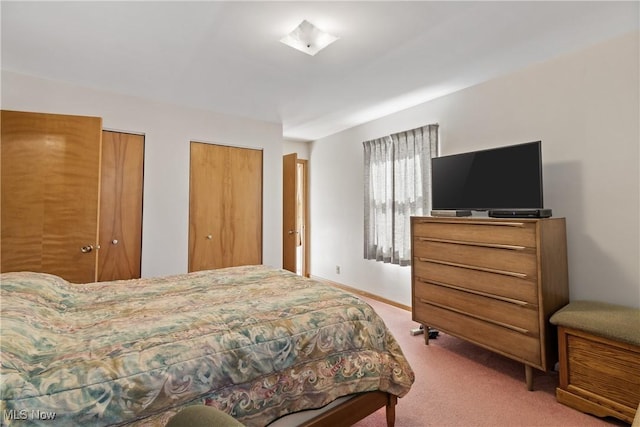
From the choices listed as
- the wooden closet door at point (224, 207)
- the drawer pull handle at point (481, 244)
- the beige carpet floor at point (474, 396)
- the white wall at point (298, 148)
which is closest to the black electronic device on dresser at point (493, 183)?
the drawer pull handle at point (481, 244)

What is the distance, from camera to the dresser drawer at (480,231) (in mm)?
2082

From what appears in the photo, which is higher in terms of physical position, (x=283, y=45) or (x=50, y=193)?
(x=283, y=45)

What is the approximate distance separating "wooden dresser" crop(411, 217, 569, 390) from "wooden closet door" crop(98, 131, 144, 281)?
2983 mm

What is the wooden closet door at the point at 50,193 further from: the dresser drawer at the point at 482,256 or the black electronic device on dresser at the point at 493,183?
the black electronic device on dresser at the point at 493,183

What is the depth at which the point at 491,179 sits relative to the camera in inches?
98.7

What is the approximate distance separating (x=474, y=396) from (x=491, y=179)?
1641 millimetres

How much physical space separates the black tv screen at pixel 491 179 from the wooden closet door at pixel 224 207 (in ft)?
7.45

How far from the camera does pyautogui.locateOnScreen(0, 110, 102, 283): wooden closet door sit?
7.79 ft

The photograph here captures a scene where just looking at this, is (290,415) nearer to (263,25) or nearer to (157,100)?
(263,25)

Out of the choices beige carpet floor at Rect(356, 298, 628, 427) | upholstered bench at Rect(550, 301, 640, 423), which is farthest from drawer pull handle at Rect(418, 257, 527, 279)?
beige carpet floor at Rect(356, 298, 628, 427)

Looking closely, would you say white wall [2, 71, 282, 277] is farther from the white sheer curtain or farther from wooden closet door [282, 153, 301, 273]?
the white sheer curtain

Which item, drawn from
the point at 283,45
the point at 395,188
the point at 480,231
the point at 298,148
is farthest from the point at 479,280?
the point at 298,148

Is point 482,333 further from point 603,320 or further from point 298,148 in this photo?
point 298,148

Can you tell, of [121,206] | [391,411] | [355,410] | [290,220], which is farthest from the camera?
[290,220]
